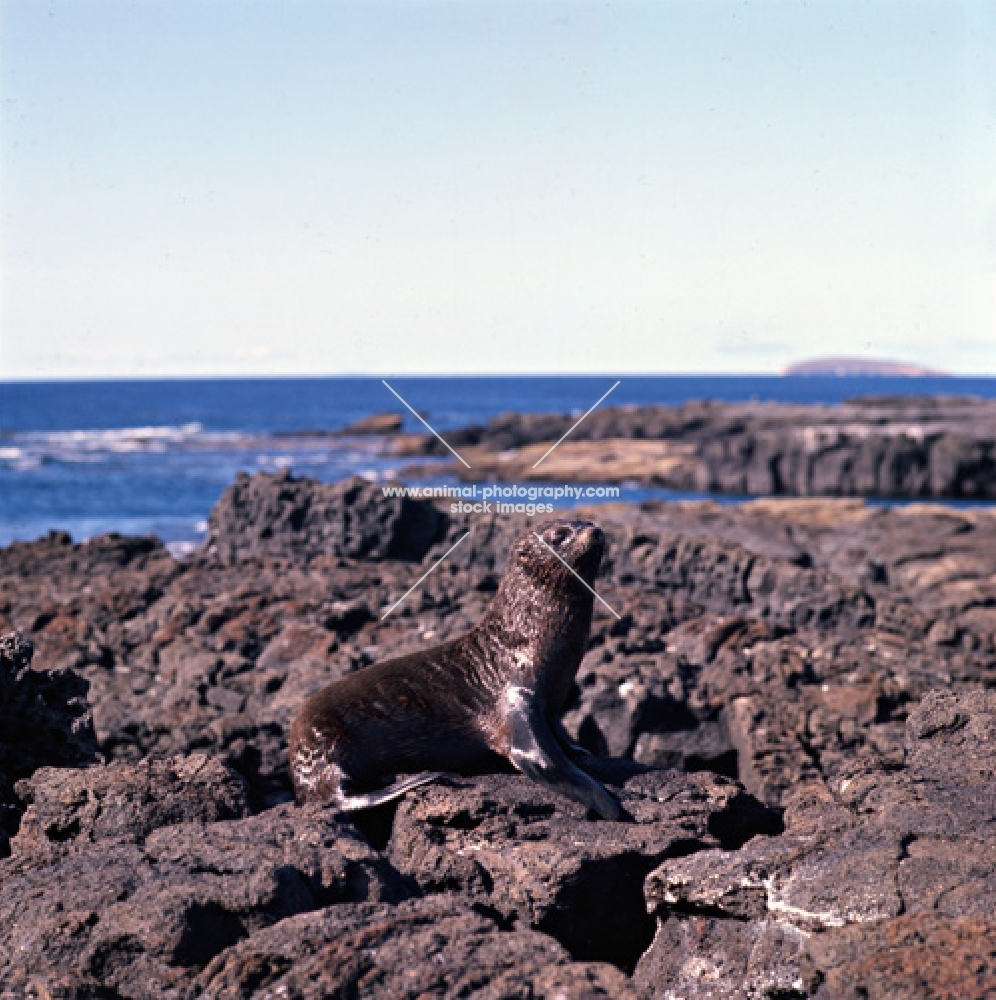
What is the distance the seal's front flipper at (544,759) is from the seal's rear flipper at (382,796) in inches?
16.6

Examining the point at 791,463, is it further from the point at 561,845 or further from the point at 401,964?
the point at 401,964

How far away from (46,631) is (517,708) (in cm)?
764

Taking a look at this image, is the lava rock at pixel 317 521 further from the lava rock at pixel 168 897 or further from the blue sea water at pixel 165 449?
the lava rock at pixel 168 897

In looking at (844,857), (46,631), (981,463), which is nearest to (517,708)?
(844,857)

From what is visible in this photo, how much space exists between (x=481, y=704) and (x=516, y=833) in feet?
3.59

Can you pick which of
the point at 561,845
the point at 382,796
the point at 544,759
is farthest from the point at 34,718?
the point at 561,845

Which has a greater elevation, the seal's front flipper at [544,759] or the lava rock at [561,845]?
the seal's front flipper at [544,759]

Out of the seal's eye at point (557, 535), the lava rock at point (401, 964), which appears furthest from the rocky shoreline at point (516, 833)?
the seal's eye at point (557, 535)

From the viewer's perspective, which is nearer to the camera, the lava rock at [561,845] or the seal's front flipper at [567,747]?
the lava rock at [561,845]

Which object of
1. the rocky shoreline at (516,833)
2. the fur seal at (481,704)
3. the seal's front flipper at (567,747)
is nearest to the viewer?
the rocky shoreline at (516,833)

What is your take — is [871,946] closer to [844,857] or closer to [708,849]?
[844,857]

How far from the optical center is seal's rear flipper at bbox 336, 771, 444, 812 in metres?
5.79

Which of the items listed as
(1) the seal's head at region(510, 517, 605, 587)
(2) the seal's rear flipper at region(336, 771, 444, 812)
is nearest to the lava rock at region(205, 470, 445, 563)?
(1) the seal's head at region(510, 517, 605, 587)

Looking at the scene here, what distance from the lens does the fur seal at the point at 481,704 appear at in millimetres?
6016
